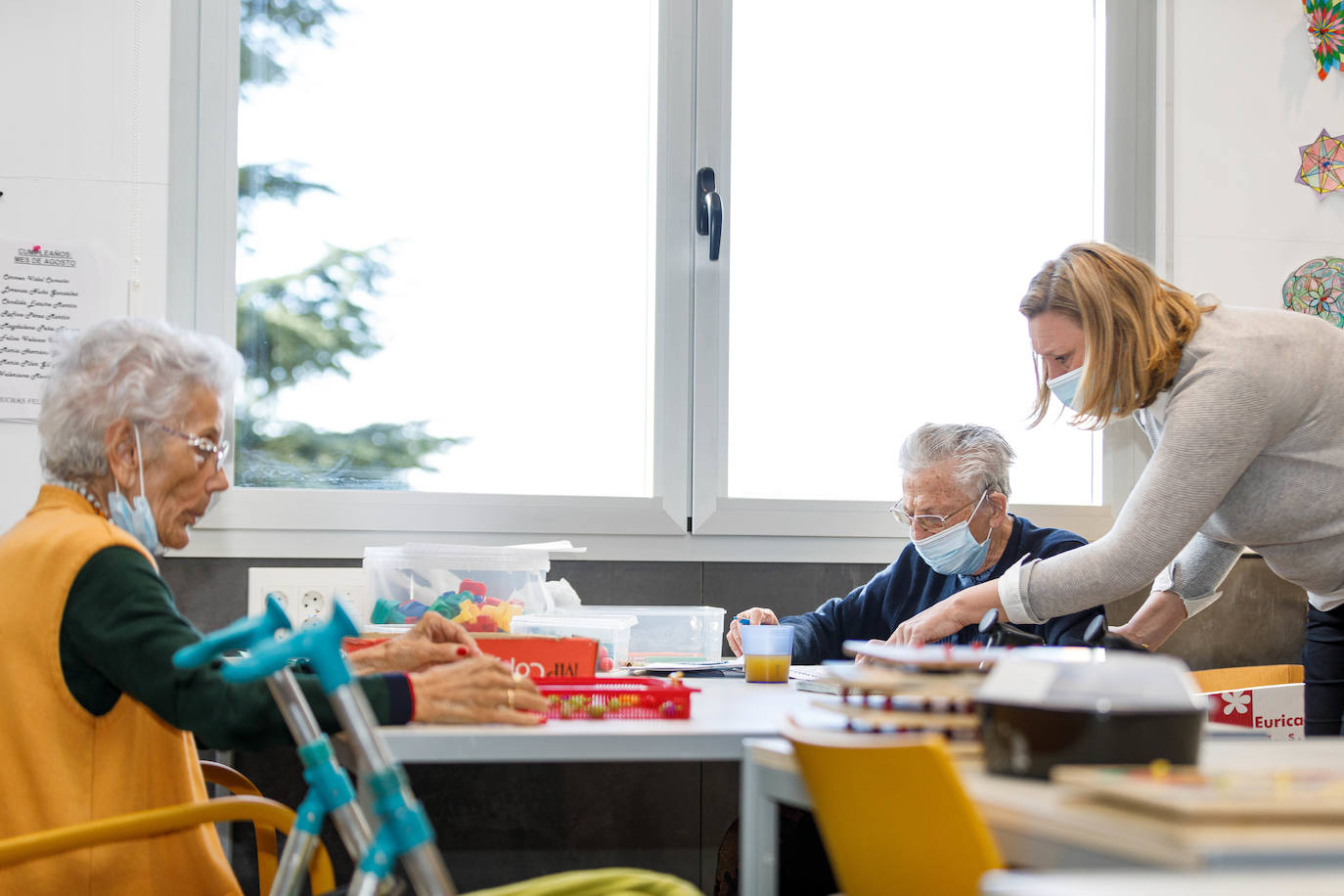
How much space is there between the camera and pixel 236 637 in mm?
1163

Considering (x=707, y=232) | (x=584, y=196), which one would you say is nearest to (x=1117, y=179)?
(x=707, y=232)

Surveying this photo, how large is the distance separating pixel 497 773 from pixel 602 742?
134 centimetres

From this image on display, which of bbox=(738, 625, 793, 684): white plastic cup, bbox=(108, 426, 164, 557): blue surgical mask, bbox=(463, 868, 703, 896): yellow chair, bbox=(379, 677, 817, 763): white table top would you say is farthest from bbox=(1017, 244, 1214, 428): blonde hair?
bbox=(108, 426, 164, 557): blue surgical mask

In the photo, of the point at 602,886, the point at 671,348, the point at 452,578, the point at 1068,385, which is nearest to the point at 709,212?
the point at 671,348

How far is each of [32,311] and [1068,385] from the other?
205 cm

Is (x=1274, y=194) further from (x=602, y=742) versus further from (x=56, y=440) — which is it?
(x=56, y=440)

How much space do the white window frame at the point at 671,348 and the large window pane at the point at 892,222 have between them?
0.24 feet

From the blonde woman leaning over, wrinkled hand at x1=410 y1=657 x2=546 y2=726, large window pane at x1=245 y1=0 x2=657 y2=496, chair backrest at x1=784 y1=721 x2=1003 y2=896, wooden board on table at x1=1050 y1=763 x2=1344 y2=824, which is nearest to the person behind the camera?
wooden board on table at x1=1050 y1=763 x2=1344 y2=824

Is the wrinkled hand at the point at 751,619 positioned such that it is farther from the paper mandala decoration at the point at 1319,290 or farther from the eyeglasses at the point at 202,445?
the paper mandala decoration at the point at 1319,290

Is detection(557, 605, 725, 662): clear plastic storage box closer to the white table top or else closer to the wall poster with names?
the white table top

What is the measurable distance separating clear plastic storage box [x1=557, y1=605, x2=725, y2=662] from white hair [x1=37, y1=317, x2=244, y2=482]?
0.99 metres

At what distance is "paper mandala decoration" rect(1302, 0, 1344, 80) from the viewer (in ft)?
10.2

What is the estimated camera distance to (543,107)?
2814 mm

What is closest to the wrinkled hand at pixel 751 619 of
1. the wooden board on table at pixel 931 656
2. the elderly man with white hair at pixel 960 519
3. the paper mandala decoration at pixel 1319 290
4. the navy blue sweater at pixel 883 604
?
the elderly man with white hair at pixel 960 519
